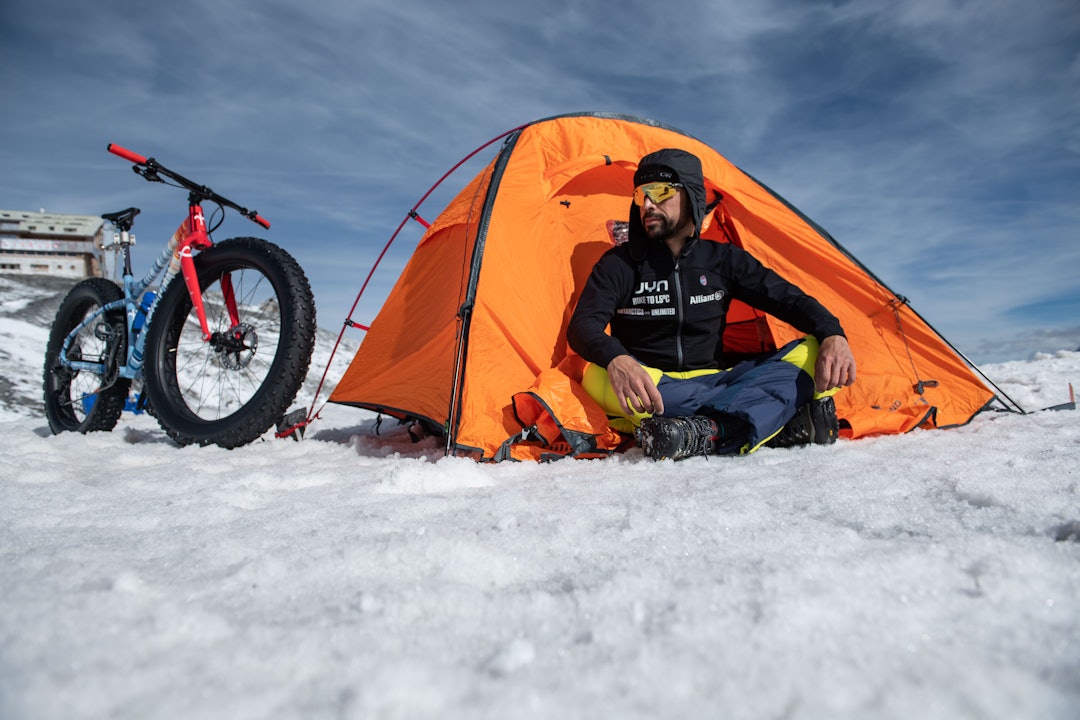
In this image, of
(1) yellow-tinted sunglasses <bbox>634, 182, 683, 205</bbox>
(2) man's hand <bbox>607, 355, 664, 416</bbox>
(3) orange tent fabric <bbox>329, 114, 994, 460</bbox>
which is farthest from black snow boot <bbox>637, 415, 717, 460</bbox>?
(1) yellow-tinted sunglasses <bbox>634, 182, 683, 205</bbox>

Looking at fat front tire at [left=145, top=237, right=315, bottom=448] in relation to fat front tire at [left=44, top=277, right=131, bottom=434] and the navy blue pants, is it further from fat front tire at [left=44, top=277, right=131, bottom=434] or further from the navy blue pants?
the navy blue pants

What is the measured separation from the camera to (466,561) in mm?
1158

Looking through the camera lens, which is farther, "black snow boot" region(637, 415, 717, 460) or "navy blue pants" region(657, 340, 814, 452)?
"navy blue pants" region(657, 340, 814, 452)

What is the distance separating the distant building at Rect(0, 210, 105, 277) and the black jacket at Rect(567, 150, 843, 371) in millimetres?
22049

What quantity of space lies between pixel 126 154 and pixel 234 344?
130 cm

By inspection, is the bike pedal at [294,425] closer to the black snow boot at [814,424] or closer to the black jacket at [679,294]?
the black jacket at [679,294]

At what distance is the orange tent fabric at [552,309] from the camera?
269cm

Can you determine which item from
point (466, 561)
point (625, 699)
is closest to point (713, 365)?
point (466, 561)

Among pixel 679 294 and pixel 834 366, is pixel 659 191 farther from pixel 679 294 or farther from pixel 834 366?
pixel 834 366

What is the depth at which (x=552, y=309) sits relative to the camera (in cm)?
323

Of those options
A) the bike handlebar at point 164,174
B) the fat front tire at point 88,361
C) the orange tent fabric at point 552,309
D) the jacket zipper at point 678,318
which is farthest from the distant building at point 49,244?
the jacket zipper at point 678,318

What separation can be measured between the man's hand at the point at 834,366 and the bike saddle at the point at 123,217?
13.9ft

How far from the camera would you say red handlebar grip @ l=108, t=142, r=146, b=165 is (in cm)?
320

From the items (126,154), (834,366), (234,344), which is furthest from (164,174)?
(834,366)
